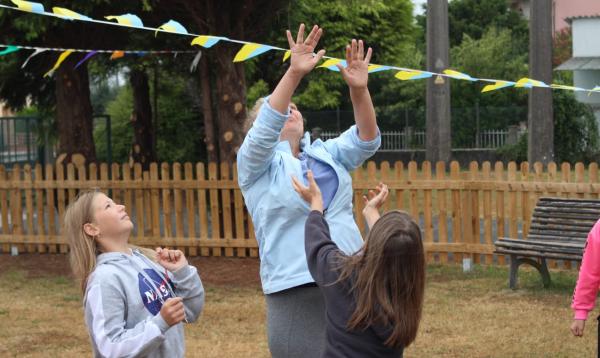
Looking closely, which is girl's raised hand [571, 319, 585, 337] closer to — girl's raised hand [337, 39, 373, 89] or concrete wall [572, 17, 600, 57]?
girl's raised hand [337, 39, 373, 89]

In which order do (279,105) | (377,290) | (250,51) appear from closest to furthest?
(377,290), (279,105), (250,51)

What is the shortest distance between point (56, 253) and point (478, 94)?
852 inches

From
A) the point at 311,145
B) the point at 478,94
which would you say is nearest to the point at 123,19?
the point at 311,145

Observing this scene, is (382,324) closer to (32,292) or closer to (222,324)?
(222,324)

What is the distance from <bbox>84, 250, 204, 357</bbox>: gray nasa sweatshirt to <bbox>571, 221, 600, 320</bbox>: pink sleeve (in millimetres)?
1781

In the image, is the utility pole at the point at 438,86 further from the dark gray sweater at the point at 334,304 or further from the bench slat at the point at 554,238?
the dark gray sweater at the point at 334,304

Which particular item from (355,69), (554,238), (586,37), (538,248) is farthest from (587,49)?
(355,69)

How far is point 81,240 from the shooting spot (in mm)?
3523

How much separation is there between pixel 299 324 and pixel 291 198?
475 mm

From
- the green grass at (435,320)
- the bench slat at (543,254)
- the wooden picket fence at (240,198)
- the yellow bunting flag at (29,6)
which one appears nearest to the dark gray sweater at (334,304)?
the yellow bunting flag at (29,6)

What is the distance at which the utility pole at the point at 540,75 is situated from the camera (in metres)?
17.2

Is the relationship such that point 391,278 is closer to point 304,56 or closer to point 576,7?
point 304,56

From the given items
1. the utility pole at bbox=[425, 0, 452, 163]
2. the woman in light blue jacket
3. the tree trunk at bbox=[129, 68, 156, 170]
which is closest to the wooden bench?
the woman in light blue jacket

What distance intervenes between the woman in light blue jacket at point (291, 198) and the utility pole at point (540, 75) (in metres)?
14.3
